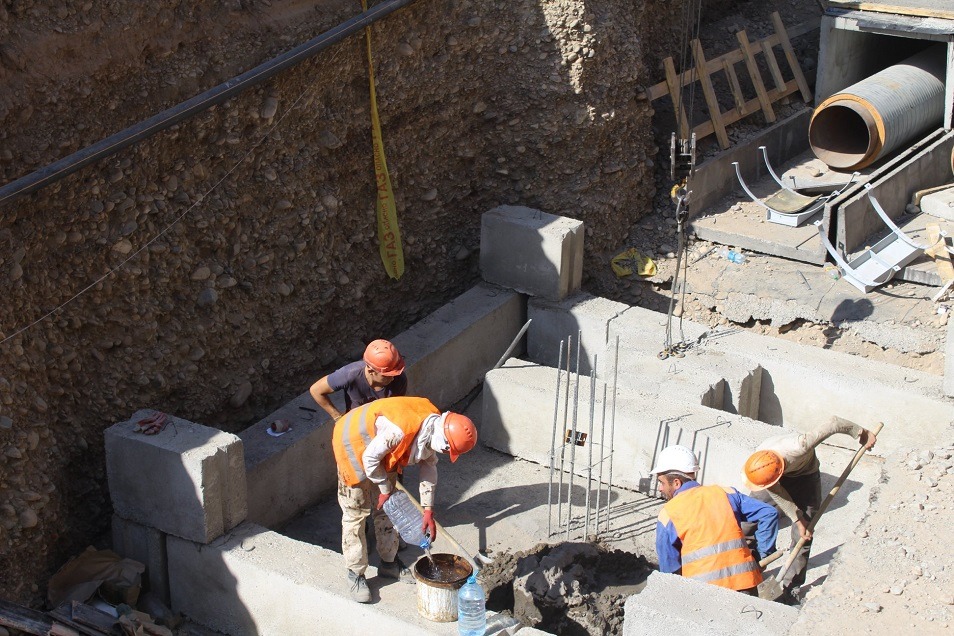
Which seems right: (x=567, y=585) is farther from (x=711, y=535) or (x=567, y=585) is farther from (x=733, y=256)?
(x=733, y=256)

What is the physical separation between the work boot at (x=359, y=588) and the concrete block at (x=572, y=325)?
11.2ft

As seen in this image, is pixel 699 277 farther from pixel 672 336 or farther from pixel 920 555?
pixel 920 555

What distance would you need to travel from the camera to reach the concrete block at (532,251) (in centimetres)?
932

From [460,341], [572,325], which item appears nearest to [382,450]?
[460,341]

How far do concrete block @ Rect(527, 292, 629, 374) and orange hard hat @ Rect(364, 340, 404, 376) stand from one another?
8.82 ft

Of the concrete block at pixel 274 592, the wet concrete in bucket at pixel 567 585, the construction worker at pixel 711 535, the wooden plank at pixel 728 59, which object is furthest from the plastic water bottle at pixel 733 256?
the concrete block at pixel 274 592

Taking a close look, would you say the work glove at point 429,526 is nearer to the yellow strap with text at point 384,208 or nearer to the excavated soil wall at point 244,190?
the excavated soil wall at point 244,190

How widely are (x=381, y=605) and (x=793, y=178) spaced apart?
7.46m

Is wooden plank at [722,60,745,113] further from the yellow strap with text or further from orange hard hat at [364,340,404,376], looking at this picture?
orange hard hat at [364,340,404,376]

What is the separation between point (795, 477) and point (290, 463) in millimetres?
3338

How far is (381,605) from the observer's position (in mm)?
6176

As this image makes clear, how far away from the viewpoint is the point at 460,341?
359 inches

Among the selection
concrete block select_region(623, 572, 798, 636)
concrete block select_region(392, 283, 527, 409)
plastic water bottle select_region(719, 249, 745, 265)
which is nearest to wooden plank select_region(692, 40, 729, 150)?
plastic water bottle select_region(719, 249, 745, 265)

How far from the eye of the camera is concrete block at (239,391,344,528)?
743cm
